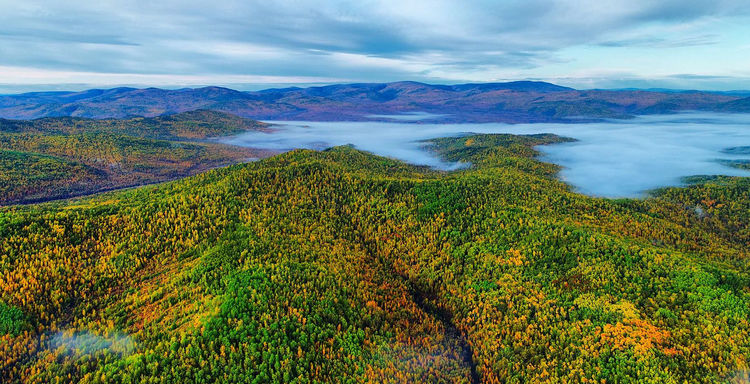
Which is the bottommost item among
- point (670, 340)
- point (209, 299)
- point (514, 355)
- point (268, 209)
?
point (514, 355)

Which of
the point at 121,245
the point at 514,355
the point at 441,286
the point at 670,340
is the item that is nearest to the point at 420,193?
the point at 441,286

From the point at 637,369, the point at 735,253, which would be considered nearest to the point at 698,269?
the point at 637,369

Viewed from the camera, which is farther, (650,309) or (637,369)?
(650,309)

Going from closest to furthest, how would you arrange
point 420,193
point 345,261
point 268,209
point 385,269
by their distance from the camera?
point 345,261, point 385,269, point 268,209, point 420,193

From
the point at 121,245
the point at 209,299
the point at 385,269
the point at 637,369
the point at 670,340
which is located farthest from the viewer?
the point at 385,269

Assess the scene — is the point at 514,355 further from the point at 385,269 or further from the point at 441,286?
the point at 385,269

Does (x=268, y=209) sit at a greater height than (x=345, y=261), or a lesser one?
greater
